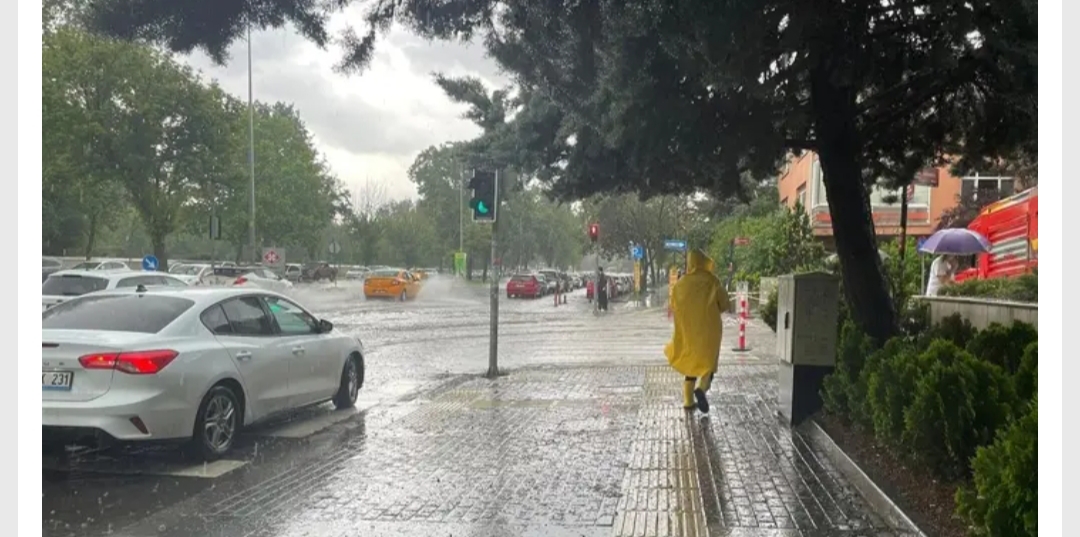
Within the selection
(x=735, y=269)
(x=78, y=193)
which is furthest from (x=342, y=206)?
(x=78, y=193)

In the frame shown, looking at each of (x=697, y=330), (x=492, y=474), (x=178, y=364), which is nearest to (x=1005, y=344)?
(x=697, y=330)

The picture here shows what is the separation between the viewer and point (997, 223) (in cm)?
1747

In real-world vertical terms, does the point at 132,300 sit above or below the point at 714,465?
above

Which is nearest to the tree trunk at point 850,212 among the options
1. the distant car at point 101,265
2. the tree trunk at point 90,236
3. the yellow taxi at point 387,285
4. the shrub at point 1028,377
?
the shrub at point 1028,377

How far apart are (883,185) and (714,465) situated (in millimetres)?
6346

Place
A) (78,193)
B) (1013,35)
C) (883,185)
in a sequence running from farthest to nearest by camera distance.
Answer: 1. (78,193)
2. (883,185)
3. (1013,35)

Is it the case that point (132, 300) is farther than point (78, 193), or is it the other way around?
point (78, 193)

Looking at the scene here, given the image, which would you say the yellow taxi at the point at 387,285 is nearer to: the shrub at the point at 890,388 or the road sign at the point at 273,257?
the road sign at the point at 273,257

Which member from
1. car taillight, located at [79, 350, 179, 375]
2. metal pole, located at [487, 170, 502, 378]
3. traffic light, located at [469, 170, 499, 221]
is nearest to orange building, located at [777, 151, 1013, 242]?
metal pole, located at [487, 170, 502, 378]

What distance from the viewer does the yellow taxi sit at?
41.1m

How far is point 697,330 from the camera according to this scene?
9289 millimetres
